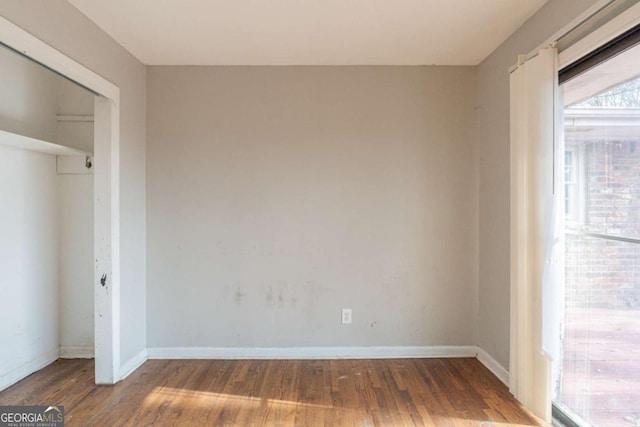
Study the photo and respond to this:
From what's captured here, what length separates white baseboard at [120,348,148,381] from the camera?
9.30ft

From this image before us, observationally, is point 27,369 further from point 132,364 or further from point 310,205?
point 310,205

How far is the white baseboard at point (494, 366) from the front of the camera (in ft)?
8.84

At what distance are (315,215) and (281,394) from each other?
4.74ft

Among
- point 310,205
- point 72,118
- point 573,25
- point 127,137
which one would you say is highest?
point 573,25

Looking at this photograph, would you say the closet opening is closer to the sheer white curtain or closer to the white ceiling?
the white ceiling

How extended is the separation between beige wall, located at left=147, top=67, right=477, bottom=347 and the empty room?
0.07ft

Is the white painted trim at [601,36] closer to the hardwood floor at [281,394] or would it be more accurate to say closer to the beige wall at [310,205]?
the beige wall at [310,205]

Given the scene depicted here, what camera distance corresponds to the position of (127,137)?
293cm

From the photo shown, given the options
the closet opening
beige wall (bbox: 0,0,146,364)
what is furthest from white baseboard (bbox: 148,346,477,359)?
the closet opening

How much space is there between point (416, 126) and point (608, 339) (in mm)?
2052

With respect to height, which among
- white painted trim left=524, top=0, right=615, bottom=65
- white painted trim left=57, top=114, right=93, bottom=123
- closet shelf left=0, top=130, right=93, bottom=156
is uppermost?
white painted trim left=524, top=0, right=615, bottom=65

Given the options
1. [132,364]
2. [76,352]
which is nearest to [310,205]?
[132,364]

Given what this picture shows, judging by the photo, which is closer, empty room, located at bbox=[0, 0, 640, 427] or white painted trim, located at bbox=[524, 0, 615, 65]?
white painted trim, located at bbox=[524, 0, 615, 65]

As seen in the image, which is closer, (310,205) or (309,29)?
(309,29)
